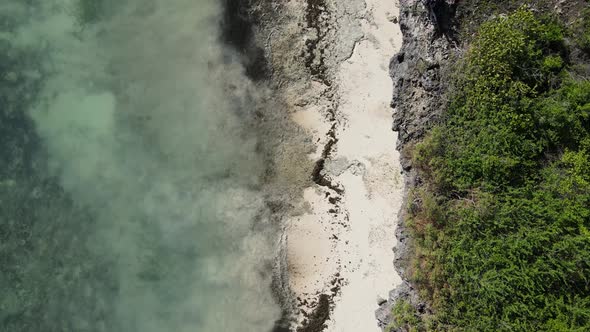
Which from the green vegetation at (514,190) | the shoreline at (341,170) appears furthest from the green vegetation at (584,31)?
the shoreline at (341,170)

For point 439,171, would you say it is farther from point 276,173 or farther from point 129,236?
point 129,236

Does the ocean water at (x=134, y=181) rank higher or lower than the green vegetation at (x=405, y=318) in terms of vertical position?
higher

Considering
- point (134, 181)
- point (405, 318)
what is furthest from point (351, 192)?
point (134, 181)

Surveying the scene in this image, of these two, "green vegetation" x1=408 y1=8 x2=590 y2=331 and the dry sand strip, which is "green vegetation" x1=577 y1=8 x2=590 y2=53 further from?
the dry sand strip

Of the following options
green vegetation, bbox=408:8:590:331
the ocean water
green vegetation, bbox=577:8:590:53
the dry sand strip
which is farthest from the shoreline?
green vegetation, bbox=577:8:590:53

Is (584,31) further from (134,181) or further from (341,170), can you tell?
(134,181)

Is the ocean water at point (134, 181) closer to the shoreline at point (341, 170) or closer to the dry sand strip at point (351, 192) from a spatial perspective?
the shoreline at point (341, 170)
